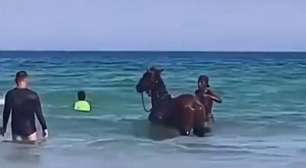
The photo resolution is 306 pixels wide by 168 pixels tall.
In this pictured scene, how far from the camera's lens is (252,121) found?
671 inches

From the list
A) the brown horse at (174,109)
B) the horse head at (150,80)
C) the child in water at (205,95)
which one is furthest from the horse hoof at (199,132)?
the horse head at (150,80)

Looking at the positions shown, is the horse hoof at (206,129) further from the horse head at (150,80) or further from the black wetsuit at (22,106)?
the black wetsuit at (22,106)

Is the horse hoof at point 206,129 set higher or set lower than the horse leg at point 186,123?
lower

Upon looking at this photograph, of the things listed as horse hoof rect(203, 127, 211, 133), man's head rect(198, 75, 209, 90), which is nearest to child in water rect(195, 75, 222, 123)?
man's head rect(198, 75, 209, 90)

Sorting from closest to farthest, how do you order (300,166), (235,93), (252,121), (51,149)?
(300,166) < (51,149) < (252,121) < (235,93)

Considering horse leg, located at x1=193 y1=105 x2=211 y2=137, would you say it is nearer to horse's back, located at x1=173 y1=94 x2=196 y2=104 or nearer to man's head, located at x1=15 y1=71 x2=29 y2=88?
horse's back, located at x1=173 y1=94 x2=196 y2=104

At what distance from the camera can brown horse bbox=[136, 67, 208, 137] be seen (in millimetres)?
12695

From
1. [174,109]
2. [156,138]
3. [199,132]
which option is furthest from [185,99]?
[156,138]

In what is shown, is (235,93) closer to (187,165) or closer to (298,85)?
(298,85)

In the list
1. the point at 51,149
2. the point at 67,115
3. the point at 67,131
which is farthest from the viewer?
the point at 67,115

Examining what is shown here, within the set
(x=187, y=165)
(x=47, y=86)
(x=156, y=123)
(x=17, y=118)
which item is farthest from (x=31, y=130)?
(x=47, y=86)

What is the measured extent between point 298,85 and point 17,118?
756 inches

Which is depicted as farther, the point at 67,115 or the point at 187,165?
the point at 67,115

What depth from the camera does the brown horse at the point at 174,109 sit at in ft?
41.7
